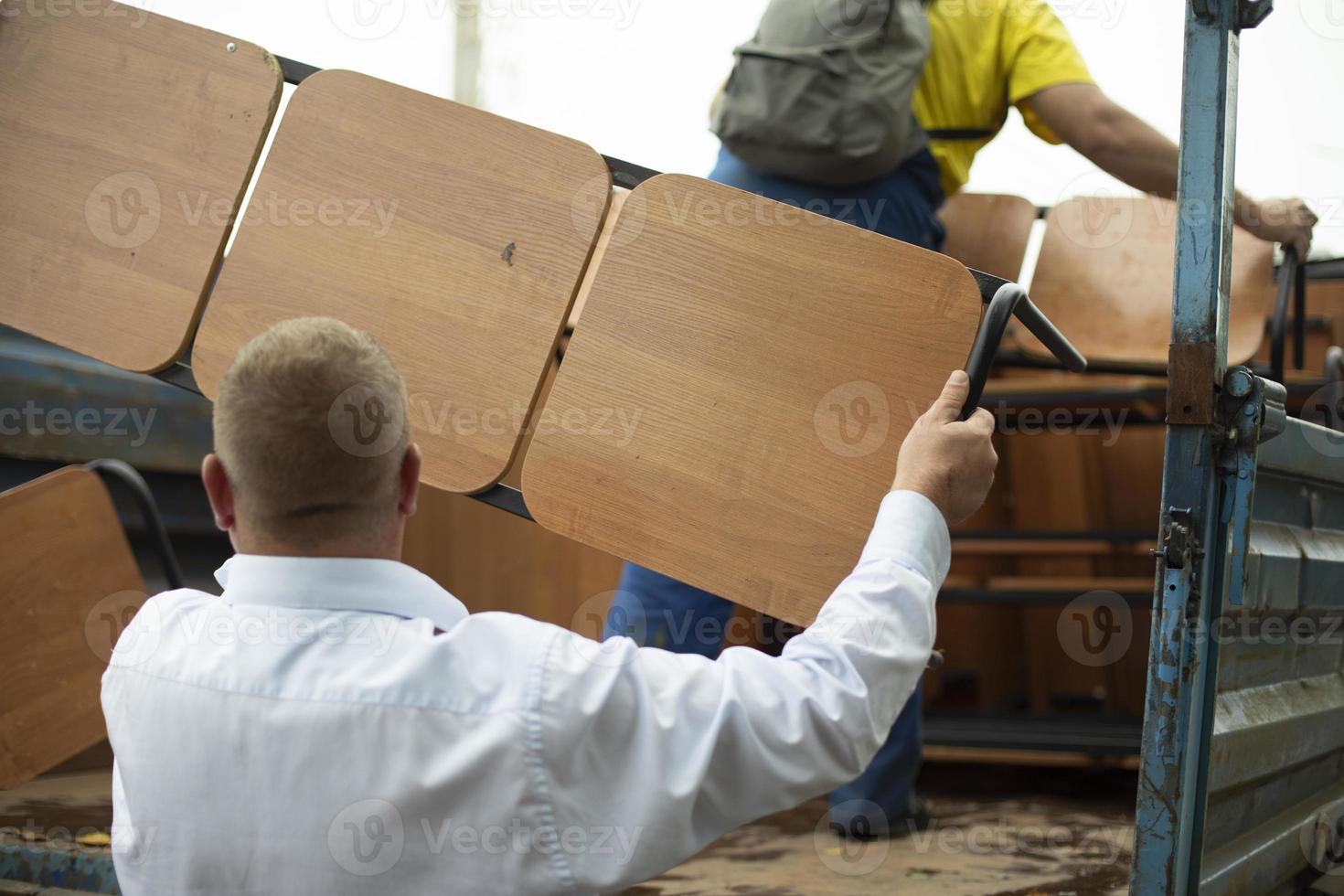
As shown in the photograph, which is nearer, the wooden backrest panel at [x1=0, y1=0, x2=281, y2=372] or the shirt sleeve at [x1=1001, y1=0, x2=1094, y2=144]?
the wooden backrest panel at [x1=0, y1=0, x2=281, y2=372]

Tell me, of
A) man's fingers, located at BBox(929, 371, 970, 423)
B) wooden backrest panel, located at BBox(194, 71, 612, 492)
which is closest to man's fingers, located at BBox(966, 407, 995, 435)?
man's fingers, located at BBox(929, 371, 970, 423)

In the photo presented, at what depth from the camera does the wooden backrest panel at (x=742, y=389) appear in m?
1.29

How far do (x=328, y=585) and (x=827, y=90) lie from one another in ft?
4.26

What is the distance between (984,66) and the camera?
86.5 inches

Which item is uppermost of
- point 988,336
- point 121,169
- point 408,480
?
point 121,169

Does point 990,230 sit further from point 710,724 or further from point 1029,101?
point 710,724

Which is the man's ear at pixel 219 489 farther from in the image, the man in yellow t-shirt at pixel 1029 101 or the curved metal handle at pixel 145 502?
the man in yellow t-shirt at pixel 1029 101

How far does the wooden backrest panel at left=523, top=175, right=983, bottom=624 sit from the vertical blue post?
246 millimetres

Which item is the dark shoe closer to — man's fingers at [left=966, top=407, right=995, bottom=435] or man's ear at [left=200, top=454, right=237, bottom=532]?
man's fingers at [left=966, top=407, right=995, bottom=435]

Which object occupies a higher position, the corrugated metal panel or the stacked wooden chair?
the stacked wooden chair

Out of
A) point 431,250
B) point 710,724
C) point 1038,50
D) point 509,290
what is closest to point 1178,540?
point 710,724

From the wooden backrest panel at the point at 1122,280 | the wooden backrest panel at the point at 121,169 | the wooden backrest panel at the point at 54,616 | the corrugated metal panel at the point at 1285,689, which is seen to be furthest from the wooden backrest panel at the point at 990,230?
the wooden backrest panel at the point at 54,616

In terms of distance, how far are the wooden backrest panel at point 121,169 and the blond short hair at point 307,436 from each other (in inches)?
31.8

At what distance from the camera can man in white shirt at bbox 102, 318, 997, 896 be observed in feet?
2.56
